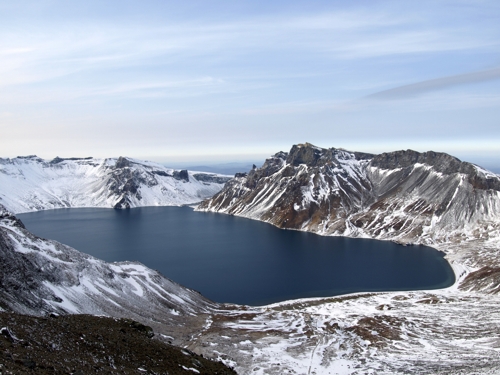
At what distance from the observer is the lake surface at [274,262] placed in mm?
111938

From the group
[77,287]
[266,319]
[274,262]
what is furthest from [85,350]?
[274,262]

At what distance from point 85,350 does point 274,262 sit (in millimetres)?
113644

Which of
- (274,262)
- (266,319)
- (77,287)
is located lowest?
(274,262)

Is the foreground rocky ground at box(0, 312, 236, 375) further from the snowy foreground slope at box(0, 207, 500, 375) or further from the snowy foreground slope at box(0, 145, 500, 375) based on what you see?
the snowy foreground slope at box(0, 207, 500, 375)

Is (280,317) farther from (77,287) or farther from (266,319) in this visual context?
(77,287)

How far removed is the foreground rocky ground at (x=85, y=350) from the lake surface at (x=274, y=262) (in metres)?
61.5

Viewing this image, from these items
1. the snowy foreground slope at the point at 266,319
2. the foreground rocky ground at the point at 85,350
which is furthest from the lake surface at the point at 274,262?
the foreground rocky ground at the point at 85,350

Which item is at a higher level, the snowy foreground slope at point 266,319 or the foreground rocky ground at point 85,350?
the foreground rocky ground at point 85,350

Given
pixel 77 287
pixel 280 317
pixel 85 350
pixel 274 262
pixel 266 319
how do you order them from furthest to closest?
1. pixel 274 262
2. pixel 280 317
3. pixel 266 319
4. pixel 77 287
5. pixel 85 350

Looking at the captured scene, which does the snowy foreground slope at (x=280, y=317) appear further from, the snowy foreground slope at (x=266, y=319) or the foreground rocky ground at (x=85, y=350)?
the foreground rocky ground at (x=85, y=350)

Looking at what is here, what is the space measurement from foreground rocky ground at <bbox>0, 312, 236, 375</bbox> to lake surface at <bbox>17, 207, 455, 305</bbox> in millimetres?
61511

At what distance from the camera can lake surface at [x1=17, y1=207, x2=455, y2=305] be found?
367ft

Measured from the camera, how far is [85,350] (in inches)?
1252

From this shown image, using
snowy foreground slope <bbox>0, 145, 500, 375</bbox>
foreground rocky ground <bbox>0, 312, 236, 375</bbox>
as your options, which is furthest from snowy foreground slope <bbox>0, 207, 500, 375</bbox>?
foreground rocky ground <bbox>0, 312, 236, 375</bbox>
